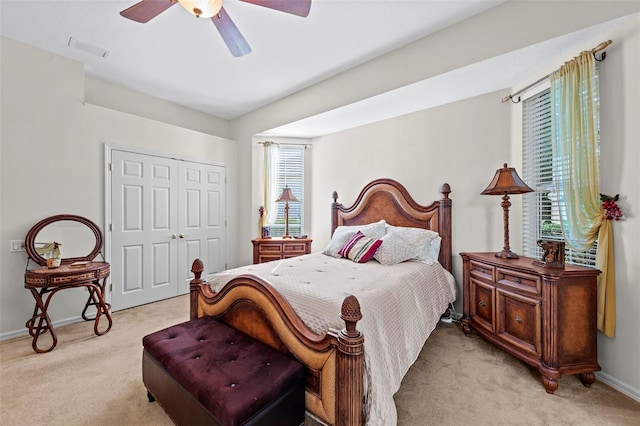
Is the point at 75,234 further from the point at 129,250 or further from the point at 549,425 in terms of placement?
the point at 549,425

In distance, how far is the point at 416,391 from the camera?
194 centimetres

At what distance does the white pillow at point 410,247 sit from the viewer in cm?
285

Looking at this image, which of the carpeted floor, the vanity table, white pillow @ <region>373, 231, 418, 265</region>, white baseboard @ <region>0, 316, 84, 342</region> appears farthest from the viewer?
white pillow @ <region>373, 231, 418, 265</region>

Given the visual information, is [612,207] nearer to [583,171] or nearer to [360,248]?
[583,171]

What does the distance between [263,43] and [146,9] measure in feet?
3.79

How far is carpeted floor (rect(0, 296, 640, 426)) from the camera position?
5.58 feet

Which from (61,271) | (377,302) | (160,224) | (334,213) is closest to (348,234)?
(334,213)

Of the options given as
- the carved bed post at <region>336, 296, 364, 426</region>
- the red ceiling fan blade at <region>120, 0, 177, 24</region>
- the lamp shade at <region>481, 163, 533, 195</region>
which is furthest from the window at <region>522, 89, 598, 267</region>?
the red ceiling fan blade at <region>120, 0, 177, 24</region>

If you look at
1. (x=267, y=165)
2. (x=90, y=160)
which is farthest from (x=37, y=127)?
(x=267, y=165)

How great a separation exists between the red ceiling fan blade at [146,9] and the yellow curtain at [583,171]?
2.98 m

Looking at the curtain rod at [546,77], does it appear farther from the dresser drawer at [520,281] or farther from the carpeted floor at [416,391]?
the carpeted floor at [416,391]

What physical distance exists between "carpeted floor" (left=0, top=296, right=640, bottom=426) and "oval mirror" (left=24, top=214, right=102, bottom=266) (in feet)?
2.87

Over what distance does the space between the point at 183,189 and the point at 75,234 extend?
140 cm

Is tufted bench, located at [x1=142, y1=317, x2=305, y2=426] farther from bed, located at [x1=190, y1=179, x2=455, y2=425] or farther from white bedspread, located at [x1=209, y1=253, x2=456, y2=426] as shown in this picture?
white bedspread, located at [x1=209, y1=253, x2=456, y2=426]
